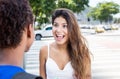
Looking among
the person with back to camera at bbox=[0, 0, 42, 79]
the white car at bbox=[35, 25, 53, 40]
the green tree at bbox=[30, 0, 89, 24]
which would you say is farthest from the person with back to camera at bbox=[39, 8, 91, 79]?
the white car at bbox=[35, 25, 53, 40]

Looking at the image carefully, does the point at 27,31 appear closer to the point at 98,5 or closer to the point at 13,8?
the point at 13,8

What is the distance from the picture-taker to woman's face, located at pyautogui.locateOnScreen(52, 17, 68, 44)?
3.07m

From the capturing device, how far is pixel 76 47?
3146mm

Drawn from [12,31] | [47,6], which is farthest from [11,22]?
[47,6]

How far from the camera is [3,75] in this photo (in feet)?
4.44

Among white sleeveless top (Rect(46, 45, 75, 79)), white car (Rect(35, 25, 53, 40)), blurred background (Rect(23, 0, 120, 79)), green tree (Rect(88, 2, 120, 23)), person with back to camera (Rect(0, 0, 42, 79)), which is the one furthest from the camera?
green tree (Rect(88, 2, 120, 23))

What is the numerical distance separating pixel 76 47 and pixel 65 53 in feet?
0.39

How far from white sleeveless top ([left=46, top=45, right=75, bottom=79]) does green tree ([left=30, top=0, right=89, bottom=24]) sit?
1227 cm

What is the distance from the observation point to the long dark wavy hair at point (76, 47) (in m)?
3.07

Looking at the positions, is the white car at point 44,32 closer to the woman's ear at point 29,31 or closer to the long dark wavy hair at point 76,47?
the long dark wavy hair at point 76,47

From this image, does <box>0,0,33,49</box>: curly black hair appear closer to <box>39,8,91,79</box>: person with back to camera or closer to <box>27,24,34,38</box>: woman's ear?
<box>27,24,34,38</box>: woman's ear

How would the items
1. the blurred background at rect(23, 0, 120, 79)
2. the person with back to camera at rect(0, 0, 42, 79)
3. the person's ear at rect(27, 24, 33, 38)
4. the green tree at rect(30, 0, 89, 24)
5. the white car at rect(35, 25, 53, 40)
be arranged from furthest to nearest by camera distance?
the white car at rect(35, 25, 53, 40)
the green tree at rect(30, 0, 89, 24)
the blurred background at rect(23, 0, 120, 79)
the person's ear at rect(27, 24, 33, 38)
the person with back to camera at rect(0, 0, 42, 79)

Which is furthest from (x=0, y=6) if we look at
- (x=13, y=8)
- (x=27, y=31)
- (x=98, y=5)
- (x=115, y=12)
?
(x=98, y=5)

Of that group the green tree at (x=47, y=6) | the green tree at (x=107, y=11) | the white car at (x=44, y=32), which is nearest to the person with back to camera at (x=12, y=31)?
the green tree at (x=47, y=6)
